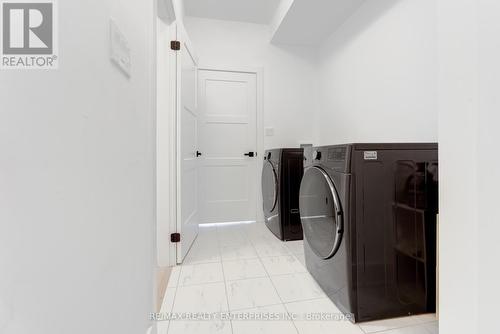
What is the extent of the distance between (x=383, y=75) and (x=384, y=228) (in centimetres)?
142

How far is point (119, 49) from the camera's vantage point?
65cm

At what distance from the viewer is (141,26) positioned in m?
0.86

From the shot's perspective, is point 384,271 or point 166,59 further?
point 166,59

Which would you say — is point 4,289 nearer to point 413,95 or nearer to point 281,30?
point 413,95

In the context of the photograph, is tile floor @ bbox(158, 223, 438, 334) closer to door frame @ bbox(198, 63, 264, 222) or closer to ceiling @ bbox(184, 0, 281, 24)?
door frame @ bbox(198, 63, 264, 222)

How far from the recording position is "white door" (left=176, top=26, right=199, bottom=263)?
5.82ft

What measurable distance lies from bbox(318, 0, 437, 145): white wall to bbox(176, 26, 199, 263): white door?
161 cm

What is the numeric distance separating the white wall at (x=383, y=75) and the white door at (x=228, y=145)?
1.01 meters

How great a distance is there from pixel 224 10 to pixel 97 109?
8.69 feet

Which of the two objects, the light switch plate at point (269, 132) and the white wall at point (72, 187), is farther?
the light switch plate at point (269, 132)

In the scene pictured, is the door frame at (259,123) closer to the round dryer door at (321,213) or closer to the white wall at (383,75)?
the white wall at (383,75)

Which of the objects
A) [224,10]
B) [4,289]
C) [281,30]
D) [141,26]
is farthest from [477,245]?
[224,10]

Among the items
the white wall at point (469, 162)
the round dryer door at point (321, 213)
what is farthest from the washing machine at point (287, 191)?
the white wall at point (469, 162)

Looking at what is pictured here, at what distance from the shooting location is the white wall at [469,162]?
0.70 m
